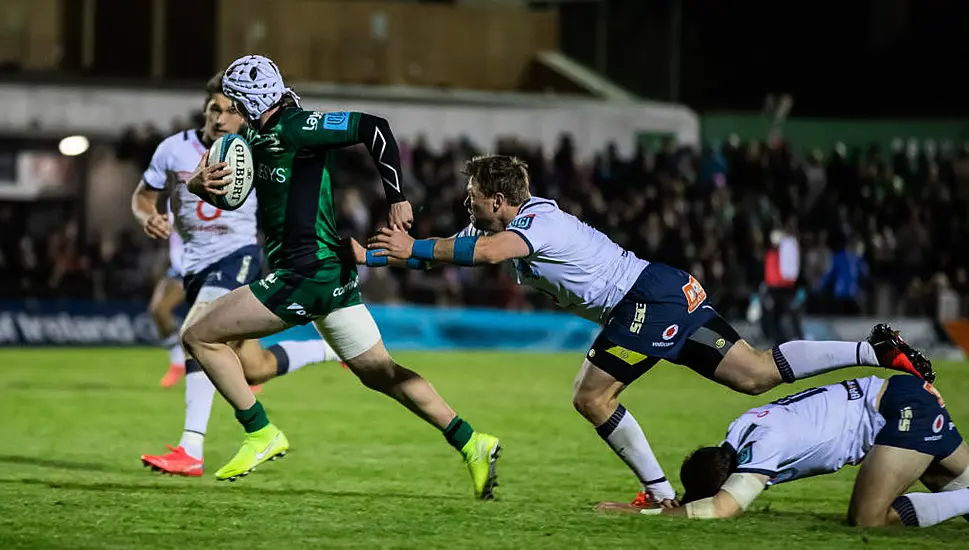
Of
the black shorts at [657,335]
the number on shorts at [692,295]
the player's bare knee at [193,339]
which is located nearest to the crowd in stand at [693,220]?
the player's bare knee at [193,339]

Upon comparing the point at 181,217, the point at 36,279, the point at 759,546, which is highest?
the point at 181,217

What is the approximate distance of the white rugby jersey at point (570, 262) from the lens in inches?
311

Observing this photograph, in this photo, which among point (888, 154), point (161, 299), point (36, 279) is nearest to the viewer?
point (161, 299)

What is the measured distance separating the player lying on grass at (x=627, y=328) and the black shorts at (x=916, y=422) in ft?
1.18

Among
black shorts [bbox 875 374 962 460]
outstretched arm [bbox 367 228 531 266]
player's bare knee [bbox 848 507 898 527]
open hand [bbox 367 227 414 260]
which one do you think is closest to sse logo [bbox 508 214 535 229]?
outstretched arm [bbox 367 228 531 266]

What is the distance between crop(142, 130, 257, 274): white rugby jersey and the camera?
1032 cm

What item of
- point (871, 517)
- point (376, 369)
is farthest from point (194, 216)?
point (871, 517)

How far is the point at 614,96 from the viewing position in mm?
29984

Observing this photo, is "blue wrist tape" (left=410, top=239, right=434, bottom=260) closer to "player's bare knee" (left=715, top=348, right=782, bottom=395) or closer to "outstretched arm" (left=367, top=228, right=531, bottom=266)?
"outstretched arm" (left=367, top=228, right=531, bottom=266)

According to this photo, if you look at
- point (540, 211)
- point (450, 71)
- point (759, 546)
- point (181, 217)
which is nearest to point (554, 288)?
point (540, 211)

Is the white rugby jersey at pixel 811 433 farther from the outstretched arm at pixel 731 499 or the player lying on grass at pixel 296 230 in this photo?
the player lying on grass at pixel 296 230

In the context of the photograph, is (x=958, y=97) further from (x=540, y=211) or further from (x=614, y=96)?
(x=540, y=211)

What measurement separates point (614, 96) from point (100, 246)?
1154 centimetres

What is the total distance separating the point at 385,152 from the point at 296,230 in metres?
0.68
